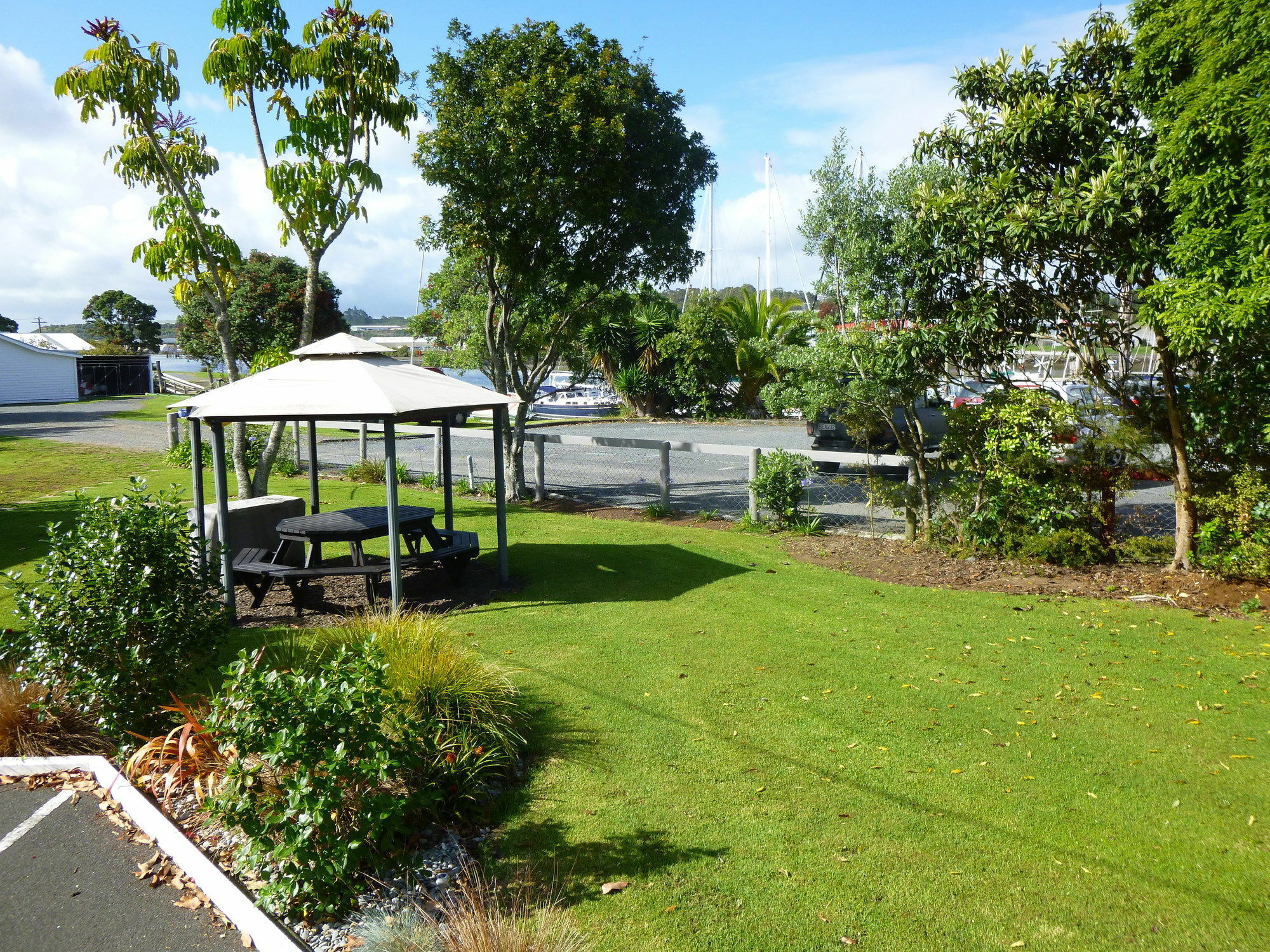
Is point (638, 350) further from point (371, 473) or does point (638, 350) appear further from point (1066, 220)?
point (1066, 220)

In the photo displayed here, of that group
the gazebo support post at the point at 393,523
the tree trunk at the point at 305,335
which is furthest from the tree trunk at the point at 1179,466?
the tree trunk at the point at 305,335

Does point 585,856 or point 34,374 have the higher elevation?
point 34,374

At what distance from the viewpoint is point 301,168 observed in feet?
37.1

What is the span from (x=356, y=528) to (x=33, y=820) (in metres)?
4.25

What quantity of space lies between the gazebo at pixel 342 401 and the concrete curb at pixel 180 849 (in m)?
2.13

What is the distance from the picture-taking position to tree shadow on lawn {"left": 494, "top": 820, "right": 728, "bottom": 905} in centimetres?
402

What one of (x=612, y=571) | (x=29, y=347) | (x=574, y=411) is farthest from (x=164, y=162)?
(x=29, y=347)

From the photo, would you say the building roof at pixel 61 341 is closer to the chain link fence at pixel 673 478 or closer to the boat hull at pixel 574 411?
the boat hull at pixel 574 411

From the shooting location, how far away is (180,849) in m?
4.25

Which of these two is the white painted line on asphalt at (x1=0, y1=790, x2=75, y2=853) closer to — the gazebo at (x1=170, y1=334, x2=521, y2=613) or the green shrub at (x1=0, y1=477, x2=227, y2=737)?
the green shrub at (x1=0, y1=477, x2=227, y2=737)

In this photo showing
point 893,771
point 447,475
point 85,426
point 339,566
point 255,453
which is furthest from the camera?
point 85,426

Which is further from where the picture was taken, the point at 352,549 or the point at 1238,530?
the point at 352,549

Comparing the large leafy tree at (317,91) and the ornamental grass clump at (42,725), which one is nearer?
the ornamental grass clump at (42,725)

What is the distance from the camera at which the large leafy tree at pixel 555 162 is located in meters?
12.1
